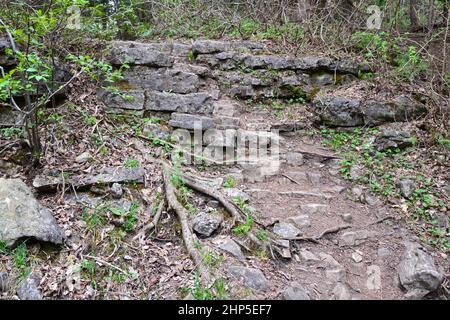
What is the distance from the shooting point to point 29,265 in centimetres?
287

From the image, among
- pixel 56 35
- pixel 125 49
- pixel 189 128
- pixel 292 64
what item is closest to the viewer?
pixel 56 35

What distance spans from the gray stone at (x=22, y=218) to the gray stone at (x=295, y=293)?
2463 mm

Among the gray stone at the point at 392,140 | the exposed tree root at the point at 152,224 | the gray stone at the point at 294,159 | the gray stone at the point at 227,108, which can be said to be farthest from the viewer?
the gray stone at the point at 227,108

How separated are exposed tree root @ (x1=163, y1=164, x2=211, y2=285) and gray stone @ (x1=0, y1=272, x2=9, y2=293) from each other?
173 centimetres

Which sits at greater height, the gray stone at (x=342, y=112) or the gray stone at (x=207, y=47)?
the gray stone at (x=207, y=47)

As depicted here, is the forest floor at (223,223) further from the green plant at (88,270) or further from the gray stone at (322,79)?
the gray stone at (322,79)

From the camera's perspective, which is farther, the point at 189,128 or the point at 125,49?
the point at 125,49

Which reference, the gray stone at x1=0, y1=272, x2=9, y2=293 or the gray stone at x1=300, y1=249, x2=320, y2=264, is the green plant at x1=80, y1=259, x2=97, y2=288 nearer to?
the gray stone at x1=0, y1=272, x2=9, y2=293

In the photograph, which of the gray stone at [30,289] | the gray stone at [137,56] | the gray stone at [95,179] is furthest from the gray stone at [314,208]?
the gray stone at [137,56]

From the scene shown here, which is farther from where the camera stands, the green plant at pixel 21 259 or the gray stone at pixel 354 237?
the gray stone at pixel 354 237

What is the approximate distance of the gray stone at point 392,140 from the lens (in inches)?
211

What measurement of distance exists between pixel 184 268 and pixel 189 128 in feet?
9.29

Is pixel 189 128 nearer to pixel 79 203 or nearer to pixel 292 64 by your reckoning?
pixel 79 203

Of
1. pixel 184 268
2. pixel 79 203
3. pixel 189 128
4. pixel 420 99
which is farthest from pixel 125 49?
pixel 420 99
